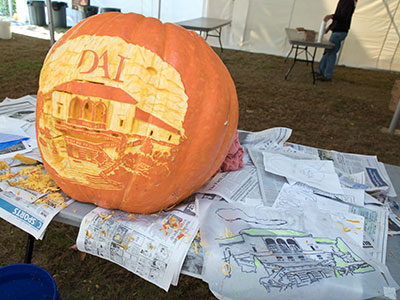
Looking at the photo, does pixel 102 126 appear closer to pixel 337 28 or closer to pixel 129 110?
pixel 129 110

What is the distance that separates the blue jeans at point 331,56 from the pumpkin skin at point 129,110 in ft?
15.0

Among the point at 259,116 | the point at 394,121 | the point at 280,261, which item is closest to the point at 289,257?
the point at 280,261

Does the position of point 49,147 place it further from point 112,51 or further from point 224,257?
point 224,257

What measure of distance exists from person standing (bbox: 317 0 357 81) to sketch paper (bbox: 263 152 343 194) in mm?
3756

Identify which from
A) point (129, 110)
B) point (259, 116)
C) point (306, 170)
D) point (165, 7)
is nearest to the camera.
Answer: point (129, 110)

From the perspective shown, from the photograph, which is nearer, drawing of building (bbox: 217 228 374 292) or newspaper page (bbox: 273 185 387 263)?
drawing of building (bbox: 217 228 374 292)

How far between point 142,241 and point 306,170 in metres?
0.89

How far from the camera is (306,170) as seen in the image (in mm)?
1471

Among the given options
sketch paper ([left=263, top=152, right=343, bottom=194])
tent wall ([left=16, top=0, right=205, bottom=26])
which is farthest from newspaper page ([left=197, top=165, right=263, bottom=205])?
tent wall ([left=16, top=0, right=205, bottom=26])

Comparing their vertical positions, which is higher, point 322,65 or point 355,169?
point 355,169

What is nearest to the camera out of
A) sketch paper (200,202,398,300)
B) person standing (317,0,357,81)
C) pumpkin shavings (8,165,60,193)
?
sketch paper (200,202,398,300)

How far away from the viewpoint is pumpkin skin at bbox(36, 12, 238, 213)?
2.89ft

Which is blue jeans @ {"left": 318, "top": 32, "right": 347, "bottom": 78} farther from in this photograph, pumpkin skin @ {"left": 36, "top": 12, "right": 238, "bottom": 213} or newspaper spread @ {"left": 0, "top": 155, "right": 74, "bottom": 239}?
newspaper spread @ {"left": 0, "top": 155, "right": 74, "bottom": 239}

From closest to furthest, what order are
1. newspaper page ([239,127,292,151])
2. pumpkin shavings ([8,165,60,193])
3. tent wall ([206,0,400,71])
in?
1. pumpkin shavings ([8,165,60,193])
2. newspaper page ([239,127,292,151])
3. tent wall ([206,0,400,71])
